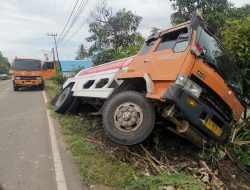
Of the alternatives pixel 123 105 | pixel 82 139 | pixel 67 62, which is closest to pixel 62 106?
pixel 82 139

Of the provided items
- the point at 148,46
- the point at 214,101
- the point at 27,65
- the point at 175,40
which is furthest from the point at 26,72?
the point at 214,101

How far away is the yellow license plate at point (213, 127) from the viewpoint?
214 inches

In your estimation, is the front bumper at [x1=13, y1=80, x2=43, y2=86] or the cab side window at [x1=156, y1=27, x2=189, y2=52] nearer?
the cab side window at [x1=156, y1=27, x2=189, y2=52]

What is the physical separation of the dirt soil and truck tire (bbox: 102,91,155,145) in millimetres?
537

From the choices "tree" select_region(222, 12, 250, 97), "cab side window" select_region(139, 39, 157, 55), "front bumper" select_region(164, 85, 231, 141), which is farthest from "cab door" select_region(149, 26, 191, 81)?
"tree" select_region(222, 12, 250, 97)

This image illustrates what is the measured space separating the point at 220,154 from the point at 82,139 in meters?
2.81

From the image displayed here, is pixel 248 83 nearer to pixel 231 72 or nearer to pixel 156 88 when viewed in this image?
pixel 231 72

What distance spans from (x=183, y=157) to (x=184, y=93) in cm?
154

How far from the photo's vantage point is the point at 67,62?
4706 cm

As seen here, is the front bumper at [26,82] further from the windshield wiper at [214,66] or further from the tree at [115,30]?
the windshield wiper at [214,66]

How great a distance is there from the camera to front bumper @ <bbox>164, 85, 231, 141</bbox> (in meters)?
5.13

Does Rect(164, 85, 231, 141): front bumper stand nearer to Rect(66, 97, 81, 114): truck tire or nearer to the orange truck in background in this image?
Rect(66, 97, 81, 114): truck tire

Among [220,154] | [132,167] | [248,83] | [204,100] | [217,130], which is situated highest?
[248,83]

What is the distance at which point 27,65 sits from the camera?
934 inches
